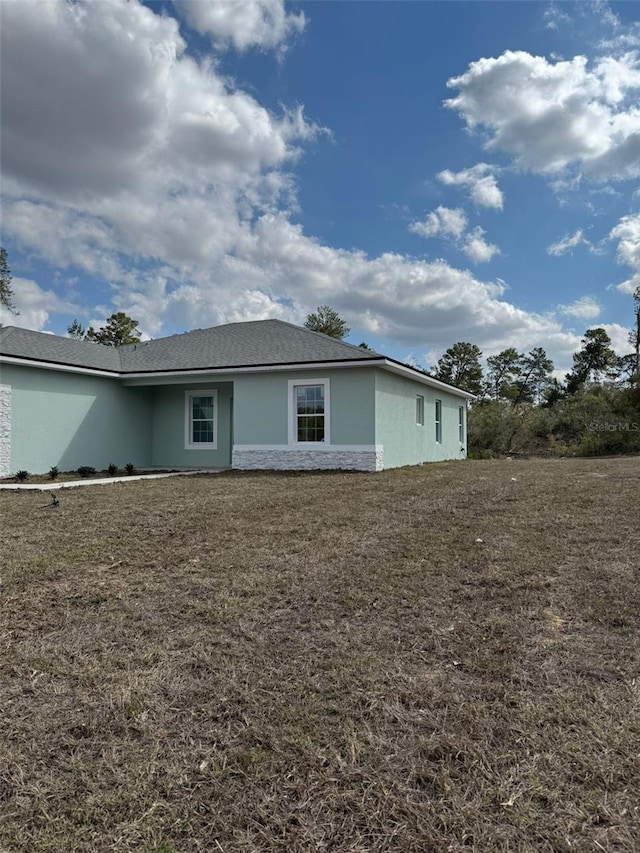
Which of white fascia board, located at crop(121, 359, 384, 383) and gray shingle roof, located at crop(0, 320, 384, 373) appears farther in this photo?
gray shingle roof, located at crop(0, 320, 384, 373)

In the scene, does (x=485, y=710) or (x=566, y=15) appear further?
(x=566, y=15)

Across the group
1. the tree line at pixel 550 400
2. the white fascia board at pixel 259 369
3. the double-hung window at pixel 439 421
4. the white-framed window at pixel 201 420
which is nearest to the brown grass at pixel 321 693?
the white fascia board at pixel 259 369

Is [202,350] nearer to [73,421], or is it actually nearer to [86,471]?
[73,421]

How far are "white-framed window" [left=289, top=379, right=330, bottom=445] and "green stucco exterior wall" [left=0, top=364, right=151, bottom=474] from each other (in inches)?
215

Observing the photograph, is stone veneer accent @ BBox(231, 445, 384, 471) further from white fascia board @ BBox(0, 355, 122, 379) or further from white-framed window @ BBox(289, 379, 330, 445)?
white fascia board @ BBox(0, 355, 122, 379)

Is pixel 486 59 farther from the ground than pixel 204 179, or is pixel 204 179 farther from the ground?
pixel 486 59

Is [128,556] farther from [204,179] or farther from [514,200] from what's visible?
[514,200]

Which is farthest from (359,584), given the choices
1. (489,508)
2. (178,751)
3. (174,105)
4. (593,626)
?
(174,105)

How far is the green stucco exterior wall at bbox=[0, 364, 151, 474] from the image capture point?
12.9 m

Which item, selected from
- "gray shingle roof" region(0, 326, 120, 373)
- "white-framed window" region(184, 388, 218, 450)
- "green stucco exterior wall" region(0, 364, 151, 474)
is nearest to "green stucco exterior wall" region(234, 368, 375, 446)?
"white-framed window" region(184, 388, 218, 450)

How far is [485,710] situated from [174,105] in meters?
12.7

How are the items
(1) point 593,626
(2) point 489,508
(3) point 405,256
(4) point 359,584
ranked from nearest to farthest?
(1) point 593,626, (4) point 359,584, (2) point 489,508, (3) point 405,256

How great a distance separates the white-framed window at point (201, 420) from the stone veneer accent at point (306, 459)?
6.22ft

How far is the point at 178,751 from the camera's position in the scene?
2299mm
